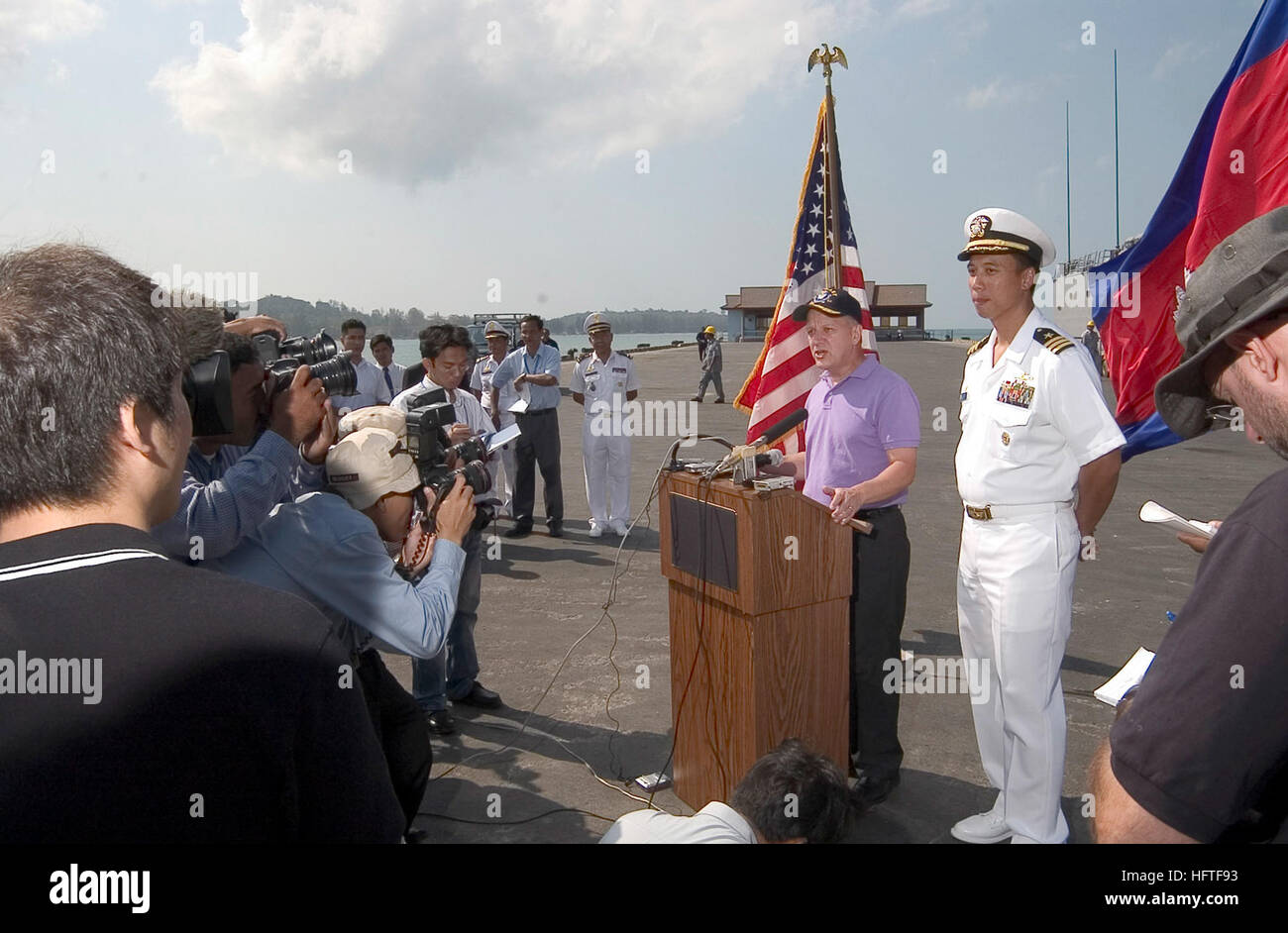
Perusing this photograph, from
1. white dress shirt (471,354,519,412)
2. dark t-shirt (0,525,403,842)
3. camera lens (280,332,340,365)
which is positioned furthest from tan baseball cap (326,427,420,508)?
white dress shirt (471,354,519,412)

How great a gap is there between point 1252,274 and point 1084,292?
4069 millimetres

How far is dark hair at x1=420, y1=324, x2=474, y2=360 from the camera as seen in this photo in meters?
6.25

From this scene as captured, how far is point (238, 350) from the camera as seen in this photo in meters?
2.76

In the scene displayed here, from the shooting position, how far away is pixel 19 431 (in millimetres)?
1126

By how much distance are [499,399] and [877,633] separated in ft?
22.9

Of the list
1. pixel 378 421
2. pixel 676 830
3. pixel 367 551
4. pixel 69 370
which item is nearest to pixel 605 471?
pixel 378 421

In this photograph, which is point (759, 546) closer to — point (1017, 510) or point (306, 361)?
point (1017, 510)

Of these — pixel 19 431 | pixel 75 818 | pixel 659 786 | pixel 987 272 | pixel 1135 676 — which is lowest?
pixel 659 786

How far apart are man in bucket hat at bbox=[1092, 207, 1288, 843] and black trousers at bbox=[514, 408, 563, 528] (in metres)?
8.34

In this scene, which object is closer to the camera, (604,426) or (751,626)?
(751,626)

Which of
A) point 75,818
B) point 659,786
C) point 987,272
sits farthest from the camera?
point 659,786

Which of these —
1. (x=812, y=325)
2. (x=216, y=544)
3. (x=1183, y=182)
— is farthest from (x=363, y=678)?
(x=1183, y=182)

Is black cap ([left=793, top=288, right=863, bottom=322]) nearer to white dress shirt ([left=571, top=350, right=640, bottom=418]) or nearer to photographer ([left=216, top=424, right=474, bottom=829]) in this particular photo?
photographer ([left=216, top=424, right=474, bottom=829])

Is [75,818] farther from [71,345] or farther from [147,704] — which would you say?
[71,345]
